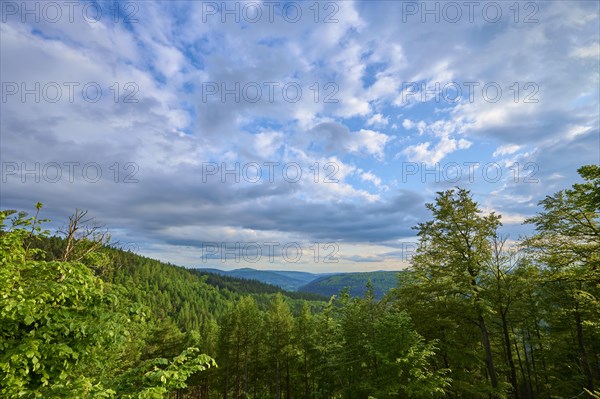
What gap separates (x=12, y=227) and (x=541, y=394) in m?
44.3

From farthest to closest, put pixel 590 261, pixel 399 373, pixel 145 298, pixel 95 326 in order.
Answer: pixel 145 298 → pixel 399 373 → pixel 590 261 → pixel 95 326

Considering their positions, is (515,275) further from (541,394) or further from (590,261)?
(541,394)

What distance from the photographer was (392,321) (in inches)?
674

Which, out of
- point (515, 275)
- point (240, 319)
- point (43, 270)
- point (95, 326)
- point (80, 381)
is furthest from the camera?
point (240, 319)

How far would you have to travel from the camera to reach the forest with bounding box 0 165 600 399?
20.8 ft

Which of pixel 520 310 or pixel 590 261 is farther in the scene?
pixel 520 310

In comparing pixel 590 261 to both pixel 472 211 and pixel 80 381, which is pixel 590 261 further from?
pixel 80 381

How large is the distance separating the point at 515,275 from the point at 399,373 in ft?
35.3

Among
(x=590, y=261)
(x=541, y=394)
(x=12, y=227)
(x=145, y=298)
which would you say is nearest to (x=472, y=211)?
(x=590, y=261)

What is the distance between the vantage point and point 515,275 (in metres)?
19.9

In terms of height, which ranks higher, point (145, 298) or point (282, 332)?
point (282, 332)

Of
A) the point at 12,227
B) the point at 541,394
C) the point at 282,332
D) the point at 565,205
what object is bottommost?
the point at 541,394

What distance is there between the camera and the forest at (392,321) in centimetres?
634

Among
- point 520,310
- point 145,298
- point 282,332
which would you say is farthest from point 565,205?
point 145,298
